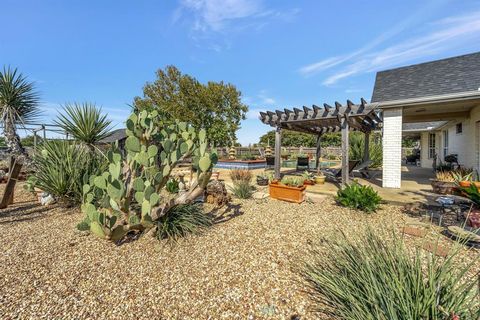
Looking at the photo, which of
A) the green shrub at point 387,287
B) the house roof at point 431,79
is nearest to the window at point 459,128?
the house roof at point 431,79

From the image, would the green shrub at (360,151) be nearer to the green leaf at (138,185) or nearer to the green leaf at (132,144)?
the green leaf at (132,144)

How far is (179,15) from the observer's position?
7.34 m

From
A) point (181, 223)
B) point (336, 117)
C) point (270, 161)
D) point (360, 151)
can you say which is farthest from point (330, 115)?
point (270, 161)

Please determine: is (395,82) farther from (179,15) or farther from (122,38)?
(122,38)

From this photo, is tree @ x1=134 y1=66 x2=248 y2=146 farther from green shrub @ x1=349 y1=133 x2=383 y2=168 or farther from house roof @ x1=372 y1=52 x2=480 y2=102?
house roof @ x1=372 y1=52 x2=480 y2=102

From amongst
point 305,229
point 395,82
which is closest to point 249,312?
point 305,229

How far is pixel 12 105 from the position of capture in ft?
20.8

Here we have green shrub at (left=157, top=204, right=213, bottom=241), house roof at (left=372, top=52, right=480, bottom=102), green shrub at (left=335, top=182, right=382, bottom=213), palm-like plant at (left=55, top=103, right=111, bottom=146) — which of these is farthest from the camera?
house roof at (left=372, top=52, right=480, bottom=102)

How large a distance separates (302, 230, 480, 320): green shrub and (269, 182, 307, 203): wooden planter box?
343cm

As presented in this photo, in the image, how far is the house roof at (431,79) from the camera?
6.34m

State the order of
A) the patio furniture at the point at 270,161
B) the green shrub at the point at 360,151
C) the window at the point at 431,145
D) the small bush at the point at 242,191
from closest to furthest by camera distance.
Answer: the small bush at the point at 242,191, the green shrub at the point at 360,151, the patio furniture at the point at 270,161, the window at the point at 431,145

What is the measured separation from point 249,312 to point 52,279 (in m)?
2.25

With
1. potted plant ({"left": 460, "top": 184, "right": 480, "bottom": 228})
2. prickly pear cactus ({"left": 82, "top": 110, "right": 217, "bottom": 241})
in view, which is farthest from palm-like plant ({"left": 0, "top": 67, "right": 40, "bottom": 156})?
potted plant ({"left": 460, "top": 184, "right": 480, "bottom": 228})

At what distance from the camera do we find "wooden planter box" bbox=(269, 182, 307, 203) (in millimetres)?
5715
